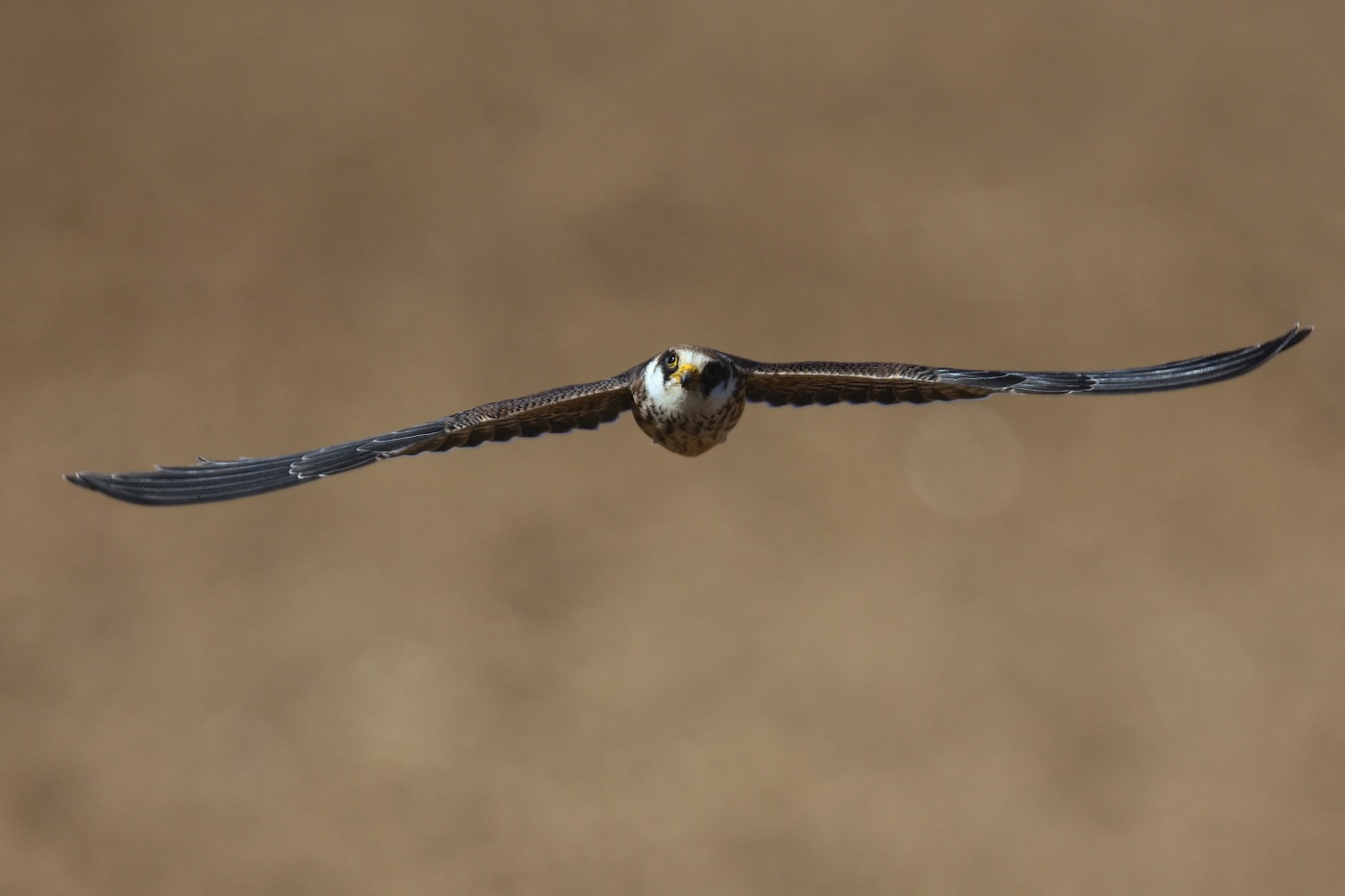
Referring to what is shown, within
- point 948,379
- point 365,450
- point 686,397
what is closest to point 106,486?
point 365,450

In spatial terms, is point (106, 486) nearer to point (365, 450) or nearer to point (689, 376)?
point (365, 450)

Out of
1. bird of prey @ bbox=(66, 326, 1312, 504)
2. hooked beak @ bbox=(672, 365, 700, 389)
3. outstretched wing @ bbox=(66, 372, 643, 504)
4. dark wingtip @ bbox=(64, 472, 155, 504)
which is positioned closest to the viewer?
dark wingtip @ bbox=(64, 472, 155, 504)

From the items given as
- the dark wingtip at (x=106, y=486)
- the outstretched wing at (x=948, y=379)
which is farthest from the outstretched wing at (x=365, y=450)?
the outstretched wing at (x=948, y=379)

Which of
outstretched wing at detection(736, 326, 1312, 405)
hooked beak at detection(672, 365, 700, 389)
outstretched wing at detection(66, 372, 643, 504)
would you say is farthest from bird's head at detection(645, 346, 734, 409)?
outstretched wing at detection(66, 372, 643, 504)

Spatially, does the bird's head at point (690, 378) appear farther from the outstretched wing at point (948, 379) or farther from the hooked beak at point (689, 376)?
the outstretched wing at point (948, 379)

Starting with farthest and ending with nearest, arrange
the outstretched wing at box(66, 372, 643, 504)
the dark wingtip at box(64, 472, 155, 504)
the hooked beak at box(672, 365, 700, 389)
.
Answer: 1. the hooked beak at box(672, 365, 700, 389)
2. the outstretched wing at box(66, 372, 643, 504)
3. the dark wingtip at box(64, 472, 155, 504)

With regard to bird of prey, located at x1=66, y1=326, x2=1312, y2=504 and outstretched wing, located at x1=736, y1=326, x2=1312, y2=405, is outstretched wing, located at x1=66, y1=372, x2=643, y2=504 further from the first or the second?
outstretched wing, located at x1=736, y1=326, x2=1312, y2=405

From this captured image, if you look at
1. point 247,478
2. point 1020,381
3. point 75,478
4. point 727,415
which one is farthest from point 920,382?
point 75,478

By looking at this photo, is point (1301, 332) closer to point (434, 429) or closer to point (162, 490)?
point (434, 429)
